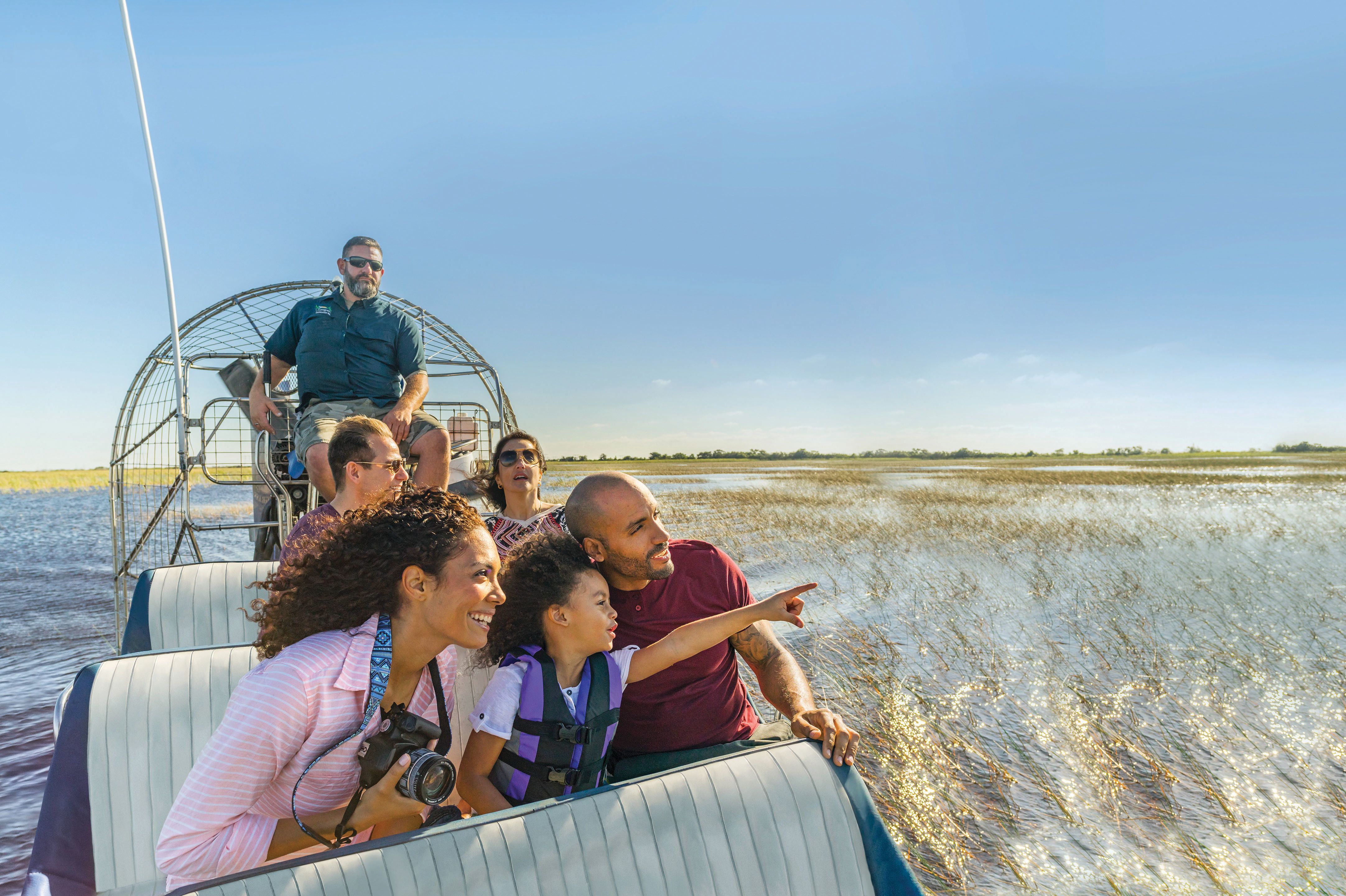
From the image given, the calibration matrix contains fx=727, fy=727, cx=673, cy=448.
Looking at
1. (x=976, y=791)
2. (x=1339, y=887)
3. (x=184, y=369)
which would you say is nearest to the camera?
(x=1339, y=887)

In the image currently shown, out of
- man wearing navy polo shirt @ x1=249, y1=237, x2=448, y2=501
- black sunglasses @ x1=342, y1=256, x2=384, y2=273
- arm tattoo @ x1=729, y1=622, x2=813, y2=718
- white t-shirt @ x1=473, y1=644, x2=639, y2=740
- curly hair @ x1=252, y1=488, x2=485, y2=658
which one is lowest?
arm tattoo @ x1=729, y1=622, x2=813, y2=718

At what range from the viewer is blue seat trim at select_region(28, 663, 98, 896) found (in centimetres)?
226

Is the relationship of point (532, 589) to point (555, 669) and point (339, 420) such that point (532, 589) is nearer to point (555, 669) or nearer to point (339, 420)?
point (555, 669)

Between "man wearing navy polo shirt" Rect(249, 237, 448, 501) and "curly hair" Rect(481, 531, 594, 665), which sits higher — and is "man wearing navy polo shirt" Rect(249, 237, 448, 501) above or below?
above

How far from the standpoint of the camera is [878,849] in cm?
198

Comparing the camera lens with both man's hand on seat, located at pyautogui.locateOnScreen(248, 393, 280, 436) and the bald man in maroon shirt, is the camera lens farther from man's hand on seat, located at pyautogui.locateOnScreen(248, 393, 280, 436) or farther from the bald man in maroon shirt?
man's hand on seat, located at pyautogui.locateOnScreen(248, 393, 280, 436)

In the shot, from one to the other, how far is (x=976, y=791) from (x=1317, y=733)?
304cm

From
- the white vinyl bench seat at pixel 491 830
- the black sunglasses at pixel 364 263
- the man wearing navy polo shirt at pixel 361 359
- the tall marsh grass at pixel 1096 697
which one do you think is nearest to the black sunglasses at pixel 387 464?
the white vinyl bench seat at pixel 491 830

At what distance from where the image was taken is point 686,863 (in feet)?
5.91

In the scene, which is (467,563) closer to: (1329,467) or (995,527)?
(995,527)

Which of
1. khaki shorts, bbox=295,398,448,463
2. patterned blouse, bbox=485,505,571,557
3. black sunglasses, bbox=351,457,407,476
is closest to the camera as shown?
black sunglasses, bbox=351,457,407,476

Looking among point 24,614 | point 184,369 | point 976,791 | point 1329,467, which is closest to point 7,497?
point 24,614

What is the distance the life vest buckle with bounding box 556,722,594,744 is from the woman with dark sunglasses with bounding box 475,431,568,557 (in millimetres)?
2506

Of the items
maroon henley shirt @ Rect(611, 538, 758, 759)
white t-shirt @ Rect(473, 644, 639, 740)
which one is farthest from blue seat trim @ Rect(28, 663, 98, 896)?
maroon henley shirt @ Rect(611, 538, 758, 759)
